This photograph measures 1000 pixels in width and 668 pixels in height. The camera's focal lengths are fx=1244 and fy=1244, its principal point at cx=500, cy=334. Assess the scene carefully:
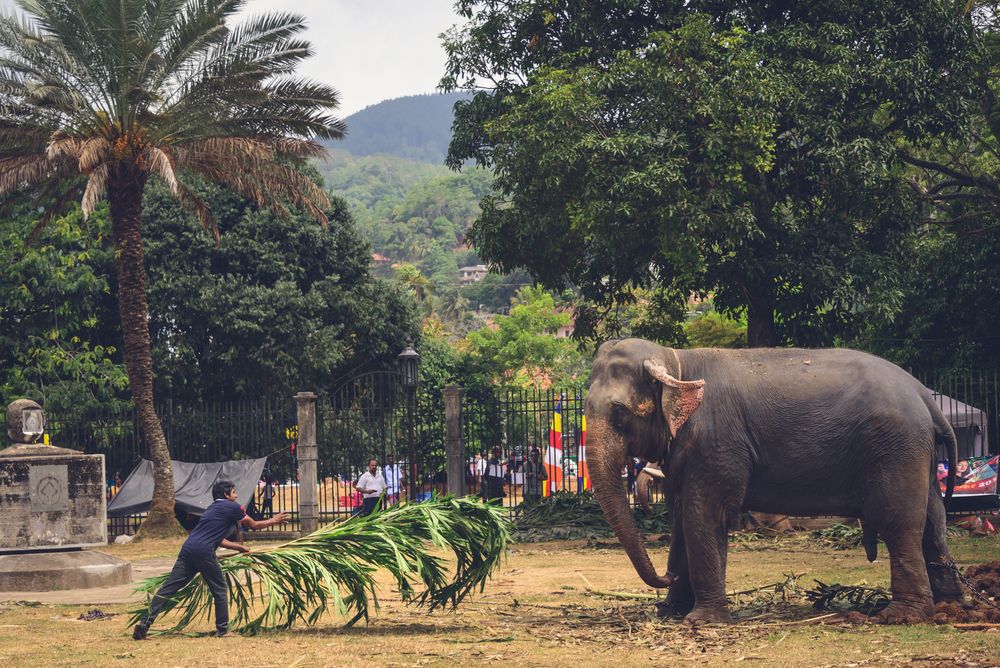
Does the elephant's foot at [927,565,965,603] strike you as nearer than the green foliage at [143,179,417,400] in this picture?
Yes

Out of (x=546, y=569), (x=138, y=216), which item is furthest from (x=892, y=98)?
(x=138, y=216)

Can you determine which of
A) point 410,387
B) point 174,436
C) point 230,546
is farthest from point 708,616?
point 174,436

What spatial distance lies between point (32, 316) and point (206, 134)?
9.46 m

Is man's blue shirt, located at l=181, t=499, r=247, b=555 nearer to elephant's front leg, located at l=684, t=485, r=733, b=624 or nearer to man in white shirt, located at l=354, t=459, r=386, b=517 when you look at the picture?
elephant's front leg, located at l=684, t=485, r=733, b=624

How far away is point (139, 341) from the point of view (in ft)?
82.3

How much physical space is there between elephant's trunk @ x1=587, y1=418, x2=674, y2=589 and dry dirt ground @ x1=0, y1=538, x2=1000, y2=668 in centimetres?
94

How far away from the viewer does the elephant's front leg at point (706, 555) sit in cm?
1173

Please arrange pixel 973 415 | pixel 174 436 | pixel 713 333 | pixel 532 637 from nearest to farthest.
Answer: pixel 532 637 < pixel 973 415 < pixel 174 436 < pixel 713 333

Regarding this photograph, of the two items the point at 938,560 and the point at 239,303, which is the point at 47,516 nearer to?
the point at 938,560

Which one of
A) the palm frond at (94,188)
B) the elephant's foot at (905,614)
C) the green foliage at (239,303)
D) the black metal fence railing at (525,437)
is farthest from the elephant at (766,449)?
the green foliage at (239,303)

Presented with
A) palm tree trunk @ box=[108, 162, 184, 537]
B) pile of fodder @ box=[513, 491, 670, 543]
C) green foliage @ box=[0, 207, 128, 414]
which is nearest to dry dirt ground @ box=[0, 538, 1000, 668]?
pile of fodder @ box=[513, 491, 670, 543]

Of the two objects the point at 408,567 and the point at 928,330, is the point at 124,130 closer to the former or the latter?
the point at 408,567

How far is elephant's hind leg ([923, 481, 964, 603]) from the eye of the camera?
12.1m

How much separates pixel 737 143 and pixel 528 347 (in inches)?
1441
